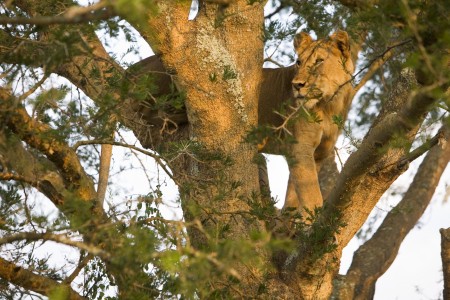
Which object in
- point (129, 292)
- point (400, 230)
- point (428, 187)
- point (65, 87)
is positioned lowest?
point (129, 292)

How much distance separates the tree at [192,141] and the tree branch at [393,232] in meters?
1.67

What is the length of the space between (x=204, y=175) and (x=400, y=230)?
4315 millimetres

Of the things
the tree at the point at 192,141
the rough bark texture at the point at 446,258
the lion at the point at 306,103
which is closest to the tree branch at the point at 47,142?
the tree at the point at 192,141

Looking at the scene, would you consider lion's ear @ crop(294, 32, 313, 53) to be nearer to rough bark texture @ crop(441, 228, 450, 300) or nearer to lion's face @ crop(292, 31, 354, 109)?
lion's face @ crop(292, 31, 354, 109)

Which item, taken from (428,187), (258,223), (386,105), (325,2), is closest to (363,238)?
(428,187)

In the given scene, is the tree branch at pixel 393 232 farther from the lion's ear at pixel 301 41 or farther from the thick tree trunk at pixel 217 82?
the thick tree trunk at pixel 217 82

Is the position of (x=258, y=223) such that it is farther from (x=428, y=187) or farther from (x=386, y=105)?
(x=428, y=187)

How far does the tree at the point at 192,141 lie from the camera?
331 cm

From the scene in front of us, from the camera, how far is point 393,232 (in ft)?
29.8

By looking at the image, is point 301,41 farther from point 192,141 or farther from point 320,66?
point 192,141

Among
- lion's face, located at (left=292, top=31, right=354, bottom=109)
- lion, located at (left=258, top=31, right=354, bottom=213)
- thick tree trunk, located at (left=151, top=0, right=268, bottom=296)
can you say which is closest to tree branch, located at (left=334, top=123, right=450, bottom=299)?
lion, located at (left=258, top=31, right=354, bottom=213)

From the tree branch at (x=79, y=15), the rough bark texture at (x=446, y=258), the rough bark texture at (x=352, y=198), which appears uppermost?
the rough bark texture at (x=446, y=258)

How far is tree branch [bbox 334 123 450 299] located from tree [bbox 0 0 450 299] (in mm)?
1670

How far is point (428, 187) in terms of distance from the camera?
9.77 m
